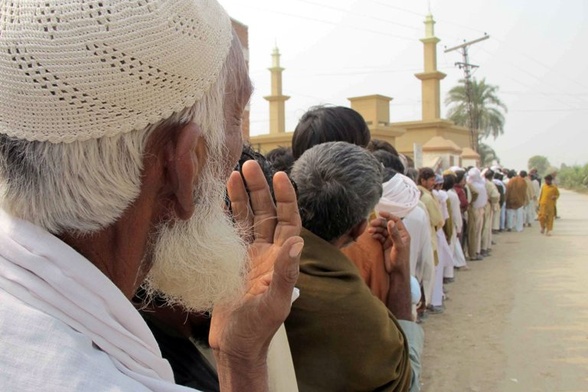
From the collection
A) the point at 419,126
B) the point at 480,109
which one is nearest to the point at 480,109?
the point at 480,109

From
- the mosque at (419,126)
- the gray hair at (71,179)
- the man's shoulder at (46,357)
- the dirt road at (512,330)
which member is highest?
the mosque at (419,126)

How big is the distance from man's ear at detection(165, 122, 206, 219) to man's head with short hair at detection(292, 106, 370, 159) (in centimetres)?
194

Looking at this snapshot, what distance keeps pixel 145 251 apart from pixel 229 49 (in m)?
0.43

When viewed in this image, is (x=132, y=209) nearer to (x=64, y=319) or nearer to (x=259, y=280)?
(x=64, y=319)

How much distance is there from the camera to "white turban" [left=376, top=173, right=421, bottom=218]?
3.76m

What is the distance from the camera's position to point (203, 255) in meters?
1.18

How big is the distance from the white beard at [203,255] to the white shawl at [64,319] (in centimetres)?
23

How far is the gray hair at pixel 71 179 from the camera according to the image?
0.90 m

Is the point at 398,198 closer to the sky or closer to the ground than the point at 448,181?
closer to the ground

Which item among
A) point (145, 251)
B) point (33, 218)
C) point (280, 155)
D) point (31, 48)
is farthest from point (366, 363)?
point (280, 155)

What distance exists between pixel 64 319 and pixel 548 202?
15068 millimetres

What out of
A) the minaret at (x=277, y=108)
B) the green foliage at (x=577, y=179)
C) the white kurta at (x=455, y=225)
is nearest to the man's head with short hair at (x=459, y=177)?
the white kurta at (x=455, y=225)

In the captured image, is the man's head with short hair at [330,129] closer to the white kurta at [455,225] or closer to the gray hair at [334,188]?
the gray hair at [334,188]

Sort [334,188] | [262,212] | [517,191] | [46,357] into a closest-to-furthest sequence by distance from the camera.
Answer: [46,357], [262,212], [334,188], [517,191]
